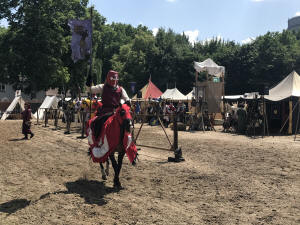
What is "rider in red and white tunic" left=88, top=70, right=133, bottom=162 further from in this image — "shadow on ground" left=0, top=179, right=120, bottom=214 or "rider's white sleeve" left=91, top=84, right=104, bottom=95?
"shadow on ground" left=0, top=179, right=120, bottom=214

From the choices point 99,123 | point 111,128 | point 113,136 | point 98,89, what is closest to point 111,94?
point 98,89

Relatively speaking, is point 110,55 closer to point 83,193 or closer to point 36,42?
point 36,42

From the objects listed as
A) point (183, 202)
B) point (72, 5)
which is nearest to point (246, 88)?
point (72, 5)

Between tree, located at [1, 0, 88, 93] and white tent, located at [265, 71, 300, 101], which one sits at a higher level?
tree, located at [1, 0, 88, 93]

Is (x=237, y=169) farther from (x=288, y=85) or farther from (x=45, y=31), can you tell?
(x=45, y=31)

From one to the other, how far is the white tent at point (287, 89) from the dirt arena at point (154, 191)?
8.83 m

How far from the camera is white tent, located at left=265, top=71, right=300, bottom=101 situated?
18.8 metres

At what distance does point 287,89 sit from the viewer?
19500 mm

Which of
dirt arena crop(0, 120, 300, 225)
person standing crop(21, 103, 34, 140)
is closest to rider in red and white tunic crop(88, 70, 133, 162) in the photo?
dirt arena crop(0, 120, 300, 225)

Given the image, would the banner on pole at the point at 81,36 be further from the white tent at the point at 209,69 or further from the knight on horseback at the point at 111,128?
the white tent at the point at 209,69

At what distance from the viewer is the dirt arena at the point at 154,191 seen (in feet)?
16.4

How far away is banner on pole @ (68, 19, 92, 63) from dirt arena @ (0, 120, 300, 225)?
3.80 metres

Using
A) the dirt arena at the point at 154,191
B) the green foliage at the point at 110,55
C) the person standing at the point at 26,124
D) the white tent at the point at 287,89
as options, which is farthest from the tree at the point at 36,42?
the dirt arena at the point at 154,191

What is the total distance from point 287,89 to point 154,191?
15.6 meters
